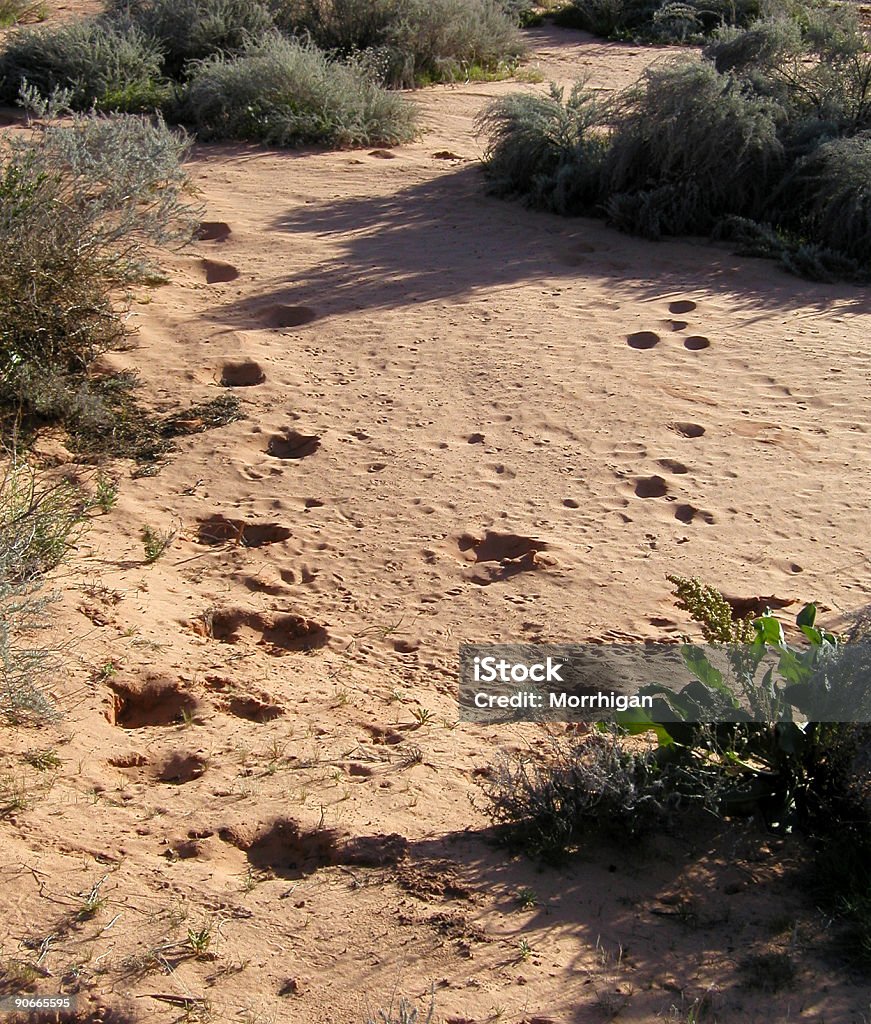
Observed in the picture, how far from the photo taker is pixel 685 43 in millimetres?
13438

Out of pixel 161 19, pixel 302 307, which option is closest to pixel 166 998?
pixel 302 307

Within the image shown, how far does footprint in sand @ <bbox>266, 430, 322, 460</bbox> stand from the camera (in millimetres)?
5348

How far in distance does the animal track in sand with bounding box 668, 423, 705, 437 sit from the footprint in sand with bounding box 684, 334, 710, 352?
92cm

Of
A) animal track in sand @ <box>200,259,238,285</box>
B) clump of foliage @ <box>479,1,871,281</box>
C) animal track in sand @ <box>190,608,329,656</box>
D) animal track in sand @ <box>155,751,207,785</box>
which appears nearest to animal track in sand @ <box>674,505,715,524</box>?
animal track in sand @ <box>190,608,329,656</box>

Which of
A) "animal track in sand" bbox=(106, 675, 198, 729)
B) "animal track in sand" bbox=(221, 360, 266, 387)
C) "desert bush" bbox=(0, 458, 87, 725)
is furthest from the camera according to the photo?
"animal track in sand" bbox=(221, 360, 266, 387)

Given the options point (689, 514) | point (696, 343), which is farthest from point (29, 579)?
point (696, 343)

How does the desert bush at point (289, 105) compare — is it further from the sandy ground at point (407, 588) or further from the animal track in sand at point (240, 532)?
the animal track in sand at point (240, 532)

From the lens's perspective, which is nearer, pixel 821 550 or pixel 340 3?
pixel 821 550

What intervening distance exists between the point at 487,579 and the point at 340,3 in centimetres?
880

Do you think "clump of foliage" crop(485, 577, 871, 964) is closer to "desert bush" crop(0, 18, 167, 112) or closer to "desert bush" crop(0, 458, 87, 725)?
"desert bush" crop(0, 458, 87, 725)

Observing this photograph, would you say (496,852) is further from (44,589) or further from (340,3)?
(340,3)

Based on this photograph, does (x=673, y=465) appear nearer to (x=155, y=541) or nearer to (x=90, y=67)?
(x=155, y=541)

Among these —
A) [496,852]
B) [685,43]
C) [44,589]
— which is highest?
[685,43]

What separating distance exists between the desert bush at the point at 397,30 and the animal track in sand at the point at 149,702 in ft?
28.5
